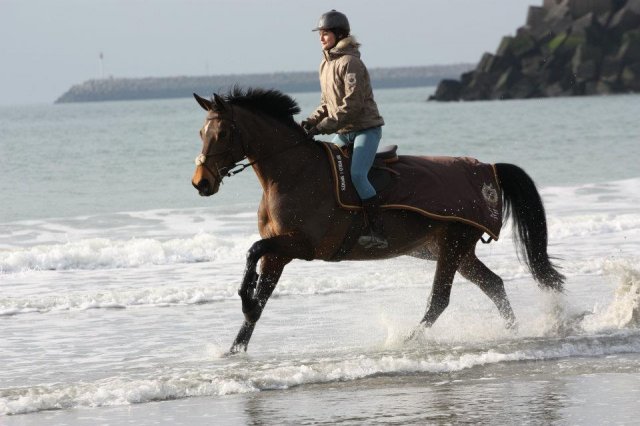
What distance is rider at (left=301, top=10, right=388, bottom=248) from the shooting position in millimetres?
8617

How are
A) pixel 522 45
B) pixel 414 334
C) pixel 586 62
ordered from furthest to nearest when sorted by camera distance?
pixel 522 45, pixel 586 62, pixel 414 334

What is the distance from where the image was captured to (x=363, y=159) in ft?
28.6

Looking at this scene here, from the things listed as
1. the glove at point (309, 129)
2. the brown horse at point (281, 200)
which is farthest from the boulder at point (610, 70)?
the glove at point (309, 129)

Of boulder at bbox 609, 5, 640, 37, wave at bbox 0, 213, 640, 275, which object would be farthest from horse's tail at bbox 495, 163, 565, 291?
boulder at bbox 609, 5, 640, 37

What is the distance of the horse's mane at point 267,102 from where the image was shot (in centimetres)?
872

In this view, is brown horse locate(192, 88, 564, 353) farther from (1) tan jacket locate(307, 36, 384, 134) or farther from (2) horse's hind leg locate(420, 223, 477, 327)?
(1) tan jacket locate(307, 36, 384, 134)

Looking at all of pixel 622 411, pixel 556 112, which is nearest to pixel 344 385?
pixel 622 411

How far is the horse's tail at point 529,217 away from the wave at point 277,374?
103cm

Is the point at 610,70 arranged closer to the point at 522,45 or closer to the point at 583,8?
the point at 522,45

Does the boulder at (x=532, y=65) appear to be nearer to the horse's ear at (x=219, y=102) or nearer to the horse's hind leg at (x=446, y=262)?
the horse's hind leg at (x=446, y=262)

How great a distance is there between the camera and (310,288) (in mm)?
12367

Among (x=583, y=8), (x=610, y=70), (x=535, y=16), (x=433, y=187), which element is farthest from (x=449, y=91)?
(x=433, y=187)

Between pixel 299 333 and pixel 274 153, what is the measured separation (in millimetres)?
1942

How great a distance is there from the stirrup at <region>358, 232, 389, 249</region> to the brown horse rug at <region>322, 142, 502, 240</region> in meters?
0.23
